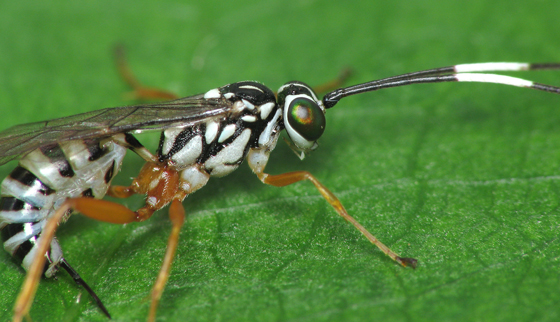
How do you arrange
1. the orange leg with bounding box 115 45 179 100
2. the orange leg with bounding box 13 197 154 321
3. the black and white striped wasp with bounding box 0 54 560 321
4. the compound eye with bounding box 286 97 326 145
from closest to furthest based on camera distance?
the orange leg with bounding box 13 197 154 321
the black and white striped wasp with bounding box 0 54 560 321
the compound eye with bounding box 286 97 326 145
the orange leg with bounding box 115 45 179 100

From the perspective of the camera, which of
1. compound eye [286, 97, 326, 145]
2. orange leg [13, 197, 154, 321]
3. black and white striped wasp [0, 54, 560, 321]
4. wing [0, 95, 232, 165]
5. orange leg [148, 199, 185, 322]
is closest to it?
orange leg [13, 197, 154, 321]

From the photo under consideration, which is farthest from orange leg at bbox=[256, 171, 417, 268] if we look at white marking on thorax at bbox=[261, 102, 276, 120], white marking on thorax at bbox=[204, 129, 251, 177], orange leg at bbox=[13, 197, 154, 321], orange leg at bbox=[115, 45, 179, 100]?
orange leg at bbox=[115, 45, 179, 100]

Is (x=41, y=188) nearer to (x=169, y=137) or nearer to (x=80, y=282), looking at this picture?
(x=80, y=282)

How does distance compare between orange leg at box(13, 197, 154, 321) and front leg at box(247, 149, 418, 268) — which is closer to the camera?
orange leg at box(13, 197, 154, 321)

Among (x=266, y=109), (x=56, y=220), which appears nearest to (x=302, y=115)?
(x=266, y=109)

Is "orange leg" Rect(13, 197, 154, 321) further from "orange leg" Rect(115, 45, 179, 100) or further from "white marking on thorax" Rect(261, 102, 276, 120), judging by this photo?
"orange leg" Rect(115, 45, 179, 100)

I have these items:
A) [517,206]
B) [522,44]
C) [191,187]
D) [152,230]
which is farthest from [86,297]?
[522,44]

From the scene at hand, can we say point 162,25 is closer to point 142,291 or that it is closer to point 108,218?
point 108,218
